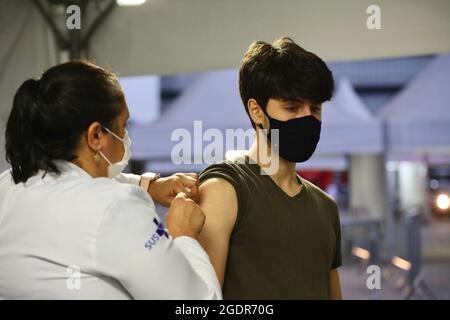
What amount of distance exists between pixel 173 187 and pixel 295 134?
1.12 ft

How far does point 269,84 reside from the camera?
58.4 inches

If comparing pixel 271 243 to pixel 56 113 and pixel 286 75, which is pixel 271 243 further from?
pixel 56 113

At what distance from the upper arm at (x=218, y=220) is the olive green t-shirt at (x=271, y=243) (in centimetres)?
2

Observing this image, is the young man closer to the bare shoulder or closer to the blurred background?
the bare shoulder

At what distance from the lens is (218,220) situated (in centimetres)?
140

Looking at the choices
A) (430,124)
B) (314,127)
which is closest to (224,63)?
(314,127)

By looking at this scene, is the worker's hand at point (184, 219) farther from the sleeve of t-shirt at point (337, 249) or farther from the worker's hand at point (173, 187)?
the sleeve of t-shirt at point (337, 249)

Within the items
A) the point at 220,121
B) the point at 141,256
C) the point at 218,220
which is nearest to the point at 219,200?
the point at 218,220

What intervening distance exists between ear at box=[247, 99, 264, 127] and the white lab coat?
498 millimetres

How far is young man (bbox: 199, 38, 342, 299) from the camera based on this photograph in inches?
56.2

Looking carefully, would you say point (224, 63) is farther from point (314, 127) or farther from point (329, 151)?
point (329, 151)

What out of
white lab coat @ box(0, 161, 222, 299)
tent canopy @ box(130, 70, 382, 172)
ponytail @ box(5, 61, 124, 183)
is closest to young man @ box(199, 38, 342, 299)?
white lab coat @ box(0, 161, 222, 299)
